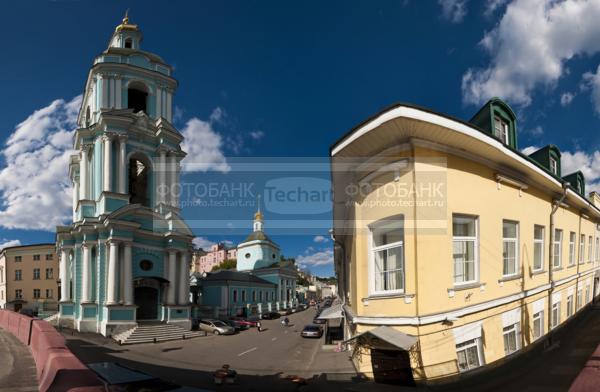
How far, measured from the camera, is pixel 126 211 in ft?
70.6

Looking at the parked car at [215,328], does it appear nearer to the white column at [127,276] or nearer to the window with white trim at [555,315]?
the white column at [127,276]

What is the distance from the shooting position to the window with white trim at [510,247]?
6418mm

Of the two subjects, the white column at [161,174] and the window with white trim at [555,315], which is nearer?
the window with white trim at [555,315]

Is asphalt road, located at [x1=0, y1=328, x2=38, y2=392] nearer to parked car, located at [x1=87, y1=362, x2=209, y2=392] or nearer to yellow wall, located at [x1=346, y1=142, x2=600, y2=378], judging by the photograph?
parked car, located at [x1=87, y1=362, x2=209, y2=392]

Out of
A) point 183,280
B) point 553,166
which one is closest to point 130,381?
point 553,166

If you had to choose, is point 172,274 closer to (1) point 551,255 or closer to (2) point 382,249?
(2) point 382,249

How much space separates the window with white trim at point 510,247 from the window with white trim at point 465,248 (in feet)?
3.70

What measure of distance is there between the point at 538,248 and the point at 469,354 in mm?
4098

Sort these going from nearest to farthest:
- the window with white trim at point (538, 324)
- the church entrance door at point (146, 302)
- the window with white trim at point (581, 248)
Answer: the window with white trim at point (538, 324), the window with white trim at point (581, 248), the church entrance door at point (146, 302)

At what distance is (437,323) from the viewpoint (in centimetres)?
504

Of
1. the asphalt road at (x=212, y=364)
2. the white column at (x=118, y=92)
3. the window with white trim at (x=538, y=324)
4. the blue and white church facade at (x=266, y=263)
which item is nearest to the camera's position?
the window with white trim at (x=538, y=324)

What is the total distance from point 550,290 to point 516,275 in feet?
9.59

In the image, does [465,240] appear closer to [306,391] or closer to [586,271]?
[306,391]

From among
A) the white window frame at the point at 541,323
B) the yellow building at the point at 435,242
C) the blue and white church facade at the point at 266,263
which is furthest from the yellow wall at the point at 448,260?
the blue and white church facade at the point at 266,263
